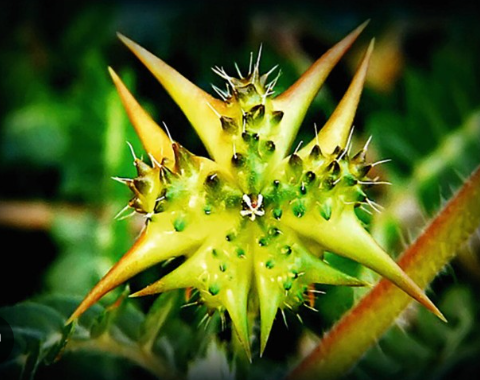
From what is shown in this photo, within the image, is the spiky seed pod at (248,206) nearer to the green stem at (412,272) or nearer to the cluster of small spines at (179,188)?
the cluster of small spines at (179,188)

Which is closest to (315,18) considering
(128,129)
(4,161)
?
(128,129)

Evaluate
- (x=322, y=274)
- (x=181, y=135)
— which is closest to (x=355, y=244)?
(x=322, y=274)

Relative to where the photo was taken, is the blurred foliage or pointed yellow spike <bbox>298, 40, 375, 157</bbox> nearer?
pointed yellow spike <bbox>298, 40, 375, 157</bbox>

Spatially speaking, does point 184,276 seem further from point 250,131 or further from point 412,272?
point 412,272

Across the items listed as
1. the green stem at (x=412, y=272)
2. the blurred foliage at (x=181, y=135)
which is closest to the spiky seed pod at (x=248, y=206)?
the green stem at (x=412, y=272)

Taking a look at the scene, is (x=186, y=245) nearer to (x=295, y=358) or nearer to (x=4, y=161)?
(x=295, y=358)

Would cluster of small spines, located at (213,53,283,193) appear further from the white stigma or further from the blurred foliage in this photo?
the blurred foliage

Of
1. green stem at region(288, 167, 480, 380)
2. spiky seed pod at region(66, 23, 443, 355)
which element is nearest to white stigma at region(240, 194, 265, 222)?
spiky seed pod at region(66, 23, 443, 355)
